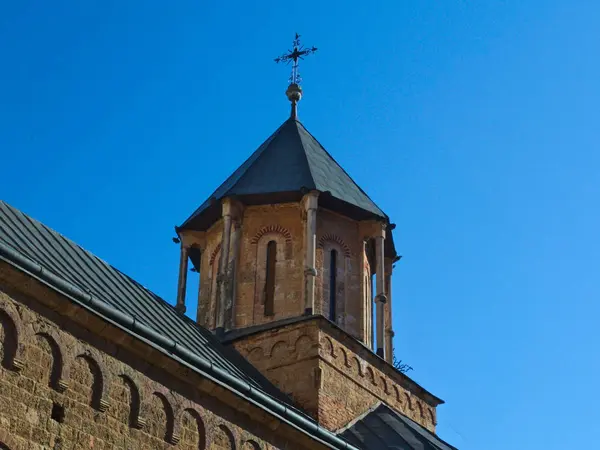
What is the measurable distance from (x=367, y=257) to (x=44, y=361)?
10.6 m

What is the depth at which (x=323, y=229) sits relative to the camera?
1928 centimetres

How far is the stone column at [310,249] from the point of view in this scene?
17.8 meters

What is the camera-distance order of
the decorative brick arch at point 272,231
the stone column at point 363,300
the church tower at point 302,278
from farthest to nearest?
the decorative brick arch at point 272,231 → the stone column at point 363,300 → the church tower at point 302,278

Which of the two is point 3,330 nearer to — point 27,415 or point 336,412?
point 27,415

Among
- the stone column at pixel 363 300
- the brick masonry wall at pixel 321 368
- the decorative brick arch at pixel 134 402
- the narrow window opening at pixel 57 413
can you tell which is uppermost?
the stone column at pixel 363 300

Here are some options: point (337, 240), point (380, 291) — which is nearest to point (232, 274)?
point (337, 240)

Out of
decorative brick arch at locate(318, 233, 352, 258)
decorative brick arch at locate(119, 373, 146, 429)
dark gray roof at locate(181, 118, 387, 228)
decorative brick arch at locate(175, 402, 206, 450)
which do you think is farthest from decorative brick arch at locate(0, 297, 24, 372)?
decorative brick arch at locate(318, 233, 352, 258)

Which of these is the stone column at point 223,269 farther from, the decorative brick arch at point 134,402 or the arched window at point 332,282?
the decorative brick arch at point 134,402

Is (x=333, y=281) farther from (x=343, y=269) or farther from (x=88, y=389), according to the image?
(x=88, y=389)

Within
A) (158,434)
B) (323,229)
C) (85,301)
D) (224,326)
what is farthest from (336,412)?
(85,301)

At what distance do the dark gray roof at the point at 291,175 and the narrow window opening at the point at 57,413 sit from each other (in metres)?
9.27

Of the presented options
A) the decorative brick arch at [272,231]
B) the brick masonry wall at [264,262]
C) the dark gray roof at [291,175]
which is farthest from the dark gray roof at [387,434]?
the dark gray roof at [291,175]

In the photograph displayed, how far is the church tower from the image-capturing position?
17.1 metres

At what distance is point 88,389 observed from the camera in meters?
10.8
